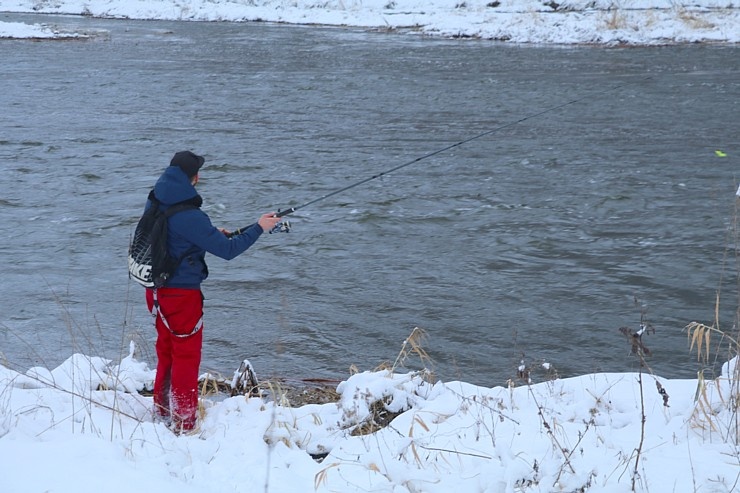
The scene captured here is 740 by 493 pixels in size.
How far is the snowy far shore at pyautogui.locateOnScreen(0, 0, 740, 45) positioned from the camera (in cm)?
2492

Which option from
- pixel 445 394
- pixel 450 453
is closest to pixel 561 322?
pixel 445 394

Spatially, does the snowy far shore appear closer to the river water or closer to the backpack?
the river water

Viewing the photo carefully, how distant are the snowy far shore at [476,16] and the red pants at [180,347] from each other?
70.4 ft

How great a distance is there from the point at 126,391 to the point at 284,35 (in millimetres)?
24614

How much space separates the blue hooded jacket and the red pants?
80mm

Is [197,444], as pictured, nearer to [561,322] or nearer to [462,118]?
[561,322]

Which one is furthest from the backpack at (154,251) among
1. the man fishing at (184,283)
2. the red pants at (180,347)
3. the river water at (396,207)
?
the river water at (396,207)

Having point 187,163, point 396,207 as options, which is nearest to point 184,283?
point 187,163

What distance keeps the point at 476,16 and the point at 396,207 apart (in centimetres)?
2152

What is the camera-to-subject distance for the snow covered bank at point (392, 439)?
12.5 feet

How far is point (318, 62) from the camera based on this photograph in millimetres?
21391

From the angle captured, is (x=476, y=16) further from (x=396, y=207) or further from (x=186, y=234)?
(x=186, y=234)

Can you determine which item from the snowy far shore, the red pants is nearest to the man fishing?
the red pants

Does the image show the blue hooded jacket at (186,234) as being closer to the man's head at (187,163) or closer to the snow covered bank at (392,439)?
the man's head at (187,163)
